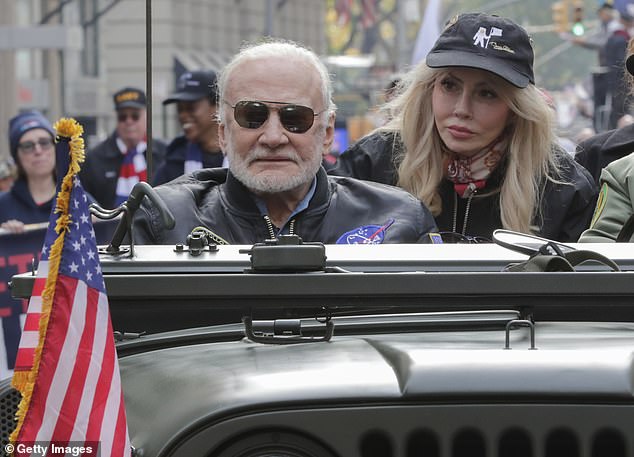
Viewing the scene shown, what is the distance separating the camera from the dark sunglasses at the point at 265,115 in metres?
3.88

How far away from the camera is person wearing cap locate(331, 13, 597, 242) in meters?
4.67

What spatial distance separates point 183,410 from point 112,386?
0.14m

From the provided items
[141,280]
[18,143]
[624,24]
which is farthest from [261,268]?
[624,24]

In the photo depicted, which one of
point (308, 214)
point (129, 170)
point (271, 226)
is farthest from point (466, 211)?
point (129, 170)

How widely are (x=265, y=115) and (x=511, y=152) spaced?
1.17m

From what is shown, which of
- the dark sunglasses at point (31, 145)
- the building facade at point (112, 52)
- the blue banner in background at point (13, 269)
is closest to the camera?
the blue banner in background at point (13, 269)

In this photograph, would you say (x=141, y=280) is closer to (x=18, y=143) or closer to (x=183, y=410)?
(x=183, y=410)

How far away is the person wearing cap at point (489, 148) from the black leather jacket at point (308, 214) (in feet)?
2.10

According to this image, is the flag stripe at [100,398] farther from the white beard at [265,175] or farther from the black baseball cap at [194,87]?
the black baseball cap at [194,87]

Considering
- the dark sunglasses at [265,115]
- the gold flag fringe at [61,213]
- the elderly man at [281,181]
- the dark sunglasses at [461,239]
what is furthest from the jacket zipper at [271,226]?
the gold flag fringe at [61,213]

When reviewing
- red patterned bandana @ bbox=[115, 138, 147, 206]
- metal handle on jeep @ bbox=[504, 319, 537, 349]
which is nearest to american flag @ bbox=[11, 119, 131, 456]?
metal handle on jeep @ bbox=[504, 319, 537, 349]

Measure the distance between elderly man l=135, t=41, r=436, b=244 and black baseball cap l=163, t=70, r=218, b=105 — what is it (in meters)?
5.02

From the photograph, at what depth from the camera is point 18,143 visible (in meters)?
9.55

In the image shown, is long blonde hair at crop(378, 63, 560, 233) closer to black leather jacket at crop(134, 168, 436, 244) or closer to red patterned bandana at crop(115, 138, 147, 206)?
black leather jacket at crop(134, 168, 436, 244)
